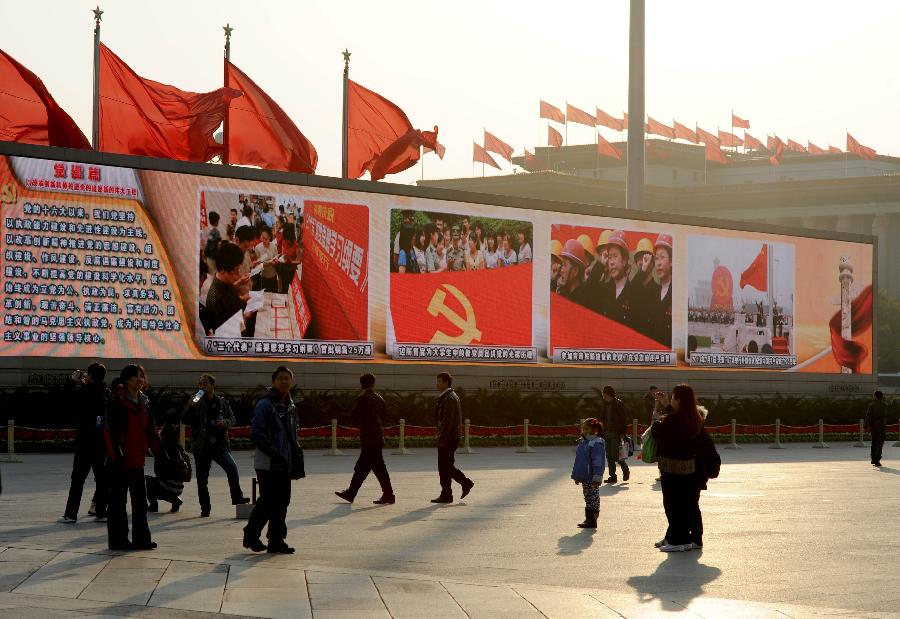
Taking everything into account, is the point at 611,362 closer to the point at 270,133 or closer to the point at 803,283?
the point at 803,283

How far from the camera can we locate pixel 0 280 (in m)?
32.2

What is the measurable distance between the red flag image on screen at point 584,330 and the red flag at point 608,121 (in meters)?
46.6

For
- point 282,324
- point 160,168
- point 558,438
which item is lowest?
point 558,438

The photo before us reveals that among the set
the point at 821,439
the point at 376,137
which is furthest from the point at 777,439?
the point at 376,137

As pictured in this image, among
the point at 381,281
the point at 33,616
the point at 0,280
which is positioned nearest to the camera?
the point at 33,616

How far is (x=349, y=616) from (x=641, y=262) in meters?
34.9

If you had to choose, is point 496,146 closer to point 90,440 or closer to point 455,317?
point 455,317

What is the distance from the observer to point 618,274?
44.2 metres

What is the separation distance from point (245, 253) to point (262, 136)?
545cm

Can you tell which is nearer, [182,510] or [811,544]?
[811,544]

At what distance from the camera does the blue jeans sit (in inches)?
735

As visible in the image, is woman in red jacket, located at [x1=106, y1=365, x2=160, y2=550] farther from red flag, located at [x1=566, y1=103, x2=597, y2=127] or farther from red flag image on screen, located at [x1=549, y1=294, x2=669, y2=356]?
red flag, located at [x1=566, y1=103, x2=597, y2=127]

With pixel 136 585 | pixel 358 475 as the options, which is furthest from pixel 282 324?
pixel 136 585

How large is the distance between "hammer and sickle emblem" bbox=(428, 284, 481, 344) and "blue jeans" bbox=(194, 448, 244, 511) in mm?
20308
